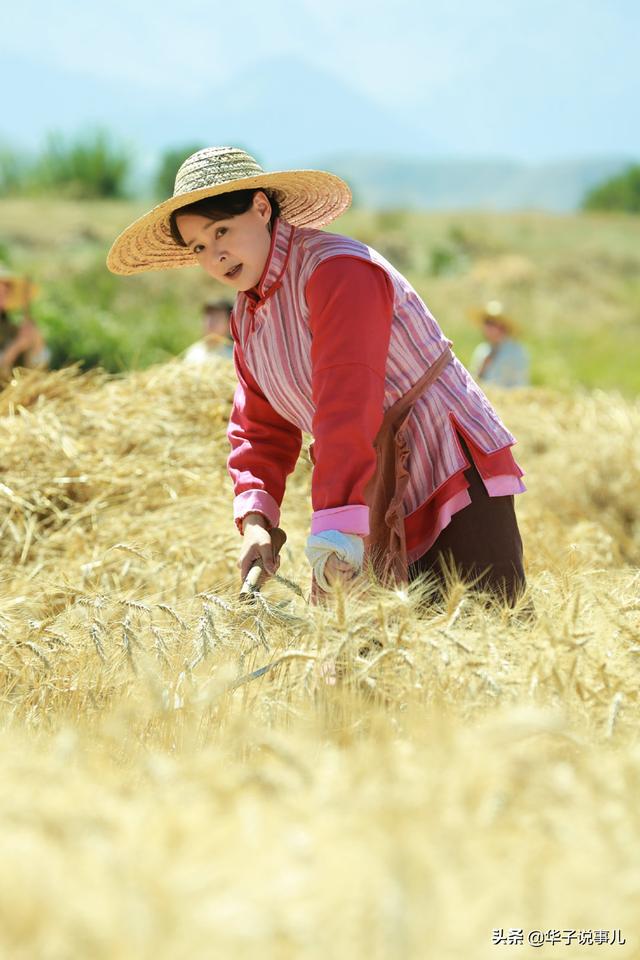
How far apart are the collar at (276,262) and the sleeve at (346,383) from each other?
0.11 metres

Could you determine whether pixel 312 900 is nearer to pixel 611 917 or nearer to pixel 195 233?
pixel 611 917

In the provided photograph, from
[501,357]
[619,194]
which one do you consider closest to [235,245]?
[501,357]

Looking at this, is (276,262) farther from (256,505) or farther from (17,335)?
(17,335)

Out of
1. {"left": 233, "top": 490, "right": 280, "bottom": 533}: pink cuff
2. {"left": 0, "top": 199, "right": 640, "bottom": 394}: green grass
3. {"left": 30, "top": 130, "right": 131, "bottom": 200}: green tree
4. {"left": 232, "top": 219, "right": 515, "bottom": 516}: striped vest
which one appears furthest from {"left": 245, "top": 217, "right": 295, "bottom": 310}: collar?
{"left": 30, "top": 130, "right": 131, "bottom": 200}: green tree

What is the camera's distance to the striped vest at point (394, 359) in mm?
2107

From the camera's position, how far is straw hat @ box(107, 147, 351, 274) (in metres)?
2.11

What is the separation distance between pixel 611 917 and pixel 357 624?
3.00 feet

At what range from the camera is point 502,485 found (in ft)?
7.20

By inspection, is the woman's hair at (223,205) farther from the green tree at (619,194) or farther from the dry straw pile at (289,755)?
the green tree at (619,194)

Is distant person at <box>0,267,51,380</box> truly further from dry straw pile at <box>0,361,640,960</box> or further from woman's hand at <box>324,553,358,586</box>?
woman's hand at <box>324,553,358,586</box>

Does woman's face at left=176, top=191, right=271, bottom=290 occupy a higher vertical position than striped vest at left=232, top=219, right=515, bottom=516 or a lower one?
higher

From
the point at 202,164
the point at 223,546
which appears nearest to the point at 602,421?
the point at 223,546

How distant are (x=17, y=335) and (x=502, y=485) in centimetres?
495

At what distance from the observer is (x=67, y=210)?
26.7m
